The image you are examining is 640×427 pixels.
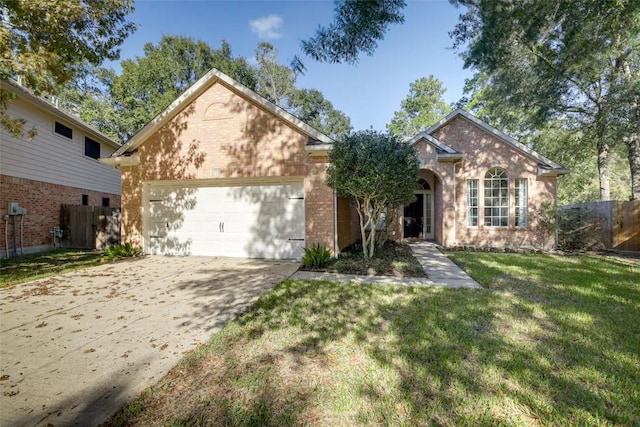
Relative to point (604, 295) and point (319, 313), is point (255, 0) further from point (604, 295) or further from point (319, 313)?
point (604, 295)

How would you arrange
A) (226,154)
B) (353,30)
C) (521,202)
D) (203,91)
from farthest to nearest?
(521,202)
(203,91)
(226,154)
(353,30)

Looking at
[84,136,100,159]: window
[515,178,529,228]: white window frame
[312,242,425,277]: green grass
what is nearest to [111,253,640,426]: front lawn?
[312,242,425,277]: green grass

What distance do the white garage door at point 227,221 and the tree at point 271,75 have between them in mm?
19247

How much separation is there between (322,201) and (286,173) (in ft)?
4.67

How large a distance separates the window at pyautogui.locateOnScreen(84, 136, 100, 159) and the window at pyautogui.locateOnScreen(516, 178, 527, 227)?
20197 millimetres

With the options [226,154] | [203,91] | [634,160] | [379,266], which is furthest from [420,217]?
[203,91]

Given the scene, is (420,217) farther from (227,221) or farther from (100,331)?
(100,331)

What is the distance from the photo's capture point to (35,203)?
32.3ft

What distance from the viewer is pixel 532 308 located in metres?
4.27

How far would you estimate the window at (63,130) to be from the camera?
10.8 meters

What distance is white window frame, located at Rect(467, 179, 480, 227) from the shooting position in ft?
38.3

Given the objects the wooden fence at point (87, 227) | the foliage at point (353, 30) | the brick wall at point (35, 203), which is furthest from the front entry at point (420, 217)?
the brick wall at point (35, 203)

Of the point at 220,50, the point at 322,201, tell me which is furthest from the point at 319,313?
the point at 220,50

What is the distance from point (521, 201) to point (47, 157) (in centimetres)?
2012
